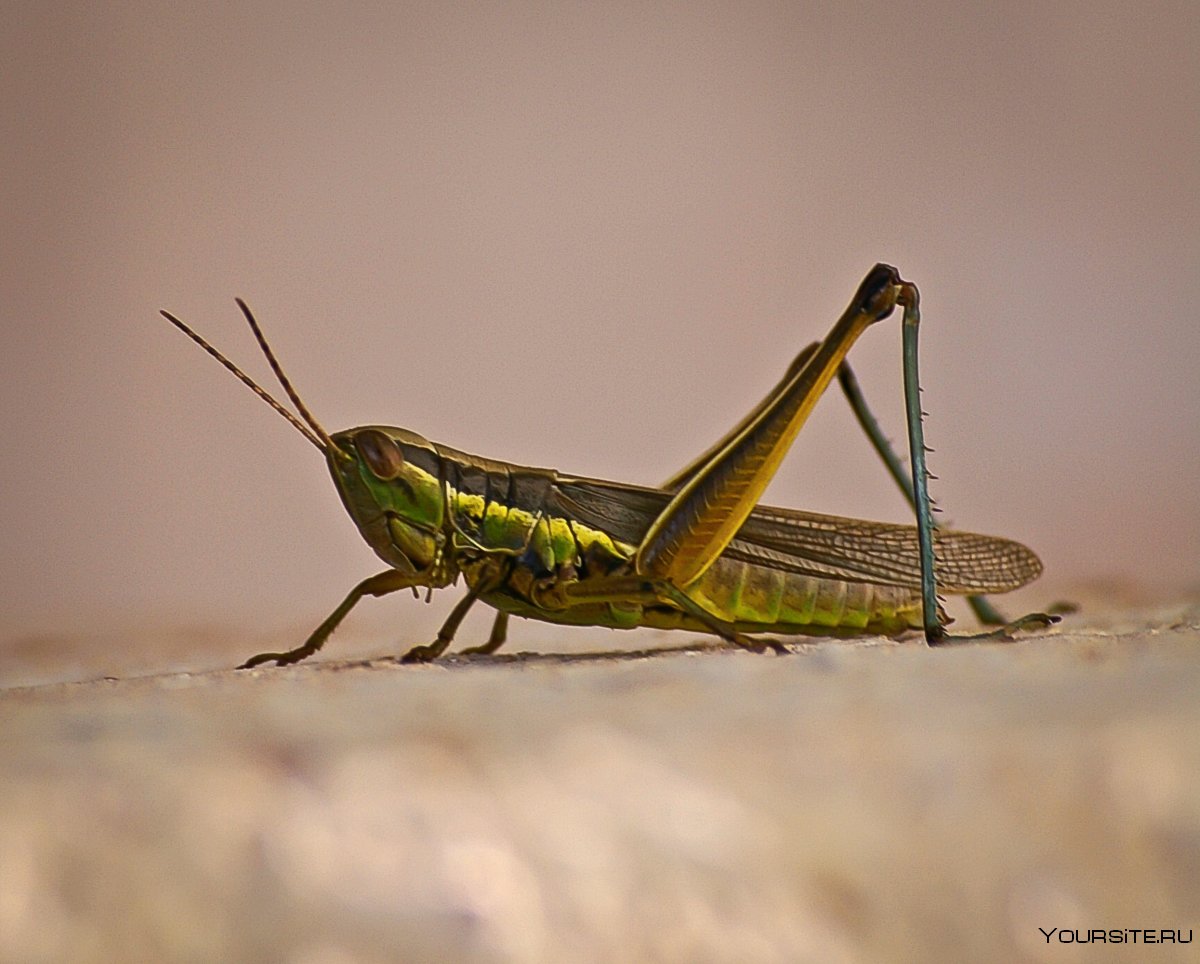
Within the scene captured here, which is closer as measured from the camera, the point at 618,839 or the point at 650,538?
the point at 618,839

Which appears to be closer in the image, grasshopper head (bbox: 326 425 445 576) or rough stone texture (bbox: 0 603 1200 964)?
rough stone texture (bbox: 0 603 1200 964)

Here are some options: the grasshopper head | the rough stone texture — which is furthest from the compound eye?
the rough stone texture

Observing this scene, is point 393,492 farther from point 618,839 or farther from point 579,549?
point 618,839

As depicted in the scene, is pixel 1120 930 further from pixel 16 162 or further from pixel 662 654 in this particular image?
pixel 16 162

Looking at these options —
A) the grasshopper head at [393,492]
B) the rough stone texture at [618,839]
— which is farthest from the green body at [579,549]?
the rough stone texture at [618,839]

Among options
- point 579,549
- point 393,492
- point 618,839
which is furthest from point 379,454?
point 618,839

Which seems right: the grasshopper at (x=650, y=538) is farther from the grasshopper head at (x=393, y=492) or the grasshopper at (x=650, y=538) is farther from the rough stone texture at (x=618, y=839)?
the rough stone texture at (x=618, y=839)

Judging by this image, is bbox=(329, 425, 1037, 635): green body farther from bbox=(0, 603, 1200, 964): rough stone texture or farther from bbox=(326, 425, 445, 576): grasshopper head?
bbox=(0, 603, 1200, 964): rough stone texture

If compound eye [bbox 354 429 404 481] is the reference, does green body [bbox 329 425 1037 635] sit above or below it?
below

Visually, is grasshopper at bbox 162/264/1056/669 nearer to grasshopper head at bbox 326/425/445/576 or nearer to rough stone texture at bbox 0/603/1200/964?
grasshopper head at bbox 326/425/445/576

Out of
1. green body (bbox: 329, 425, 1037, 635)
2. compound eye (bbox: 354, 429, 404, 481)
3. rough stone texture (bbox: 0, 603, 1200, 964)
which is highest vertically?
compound eye (bbox: 354, 429, 404, 481)
